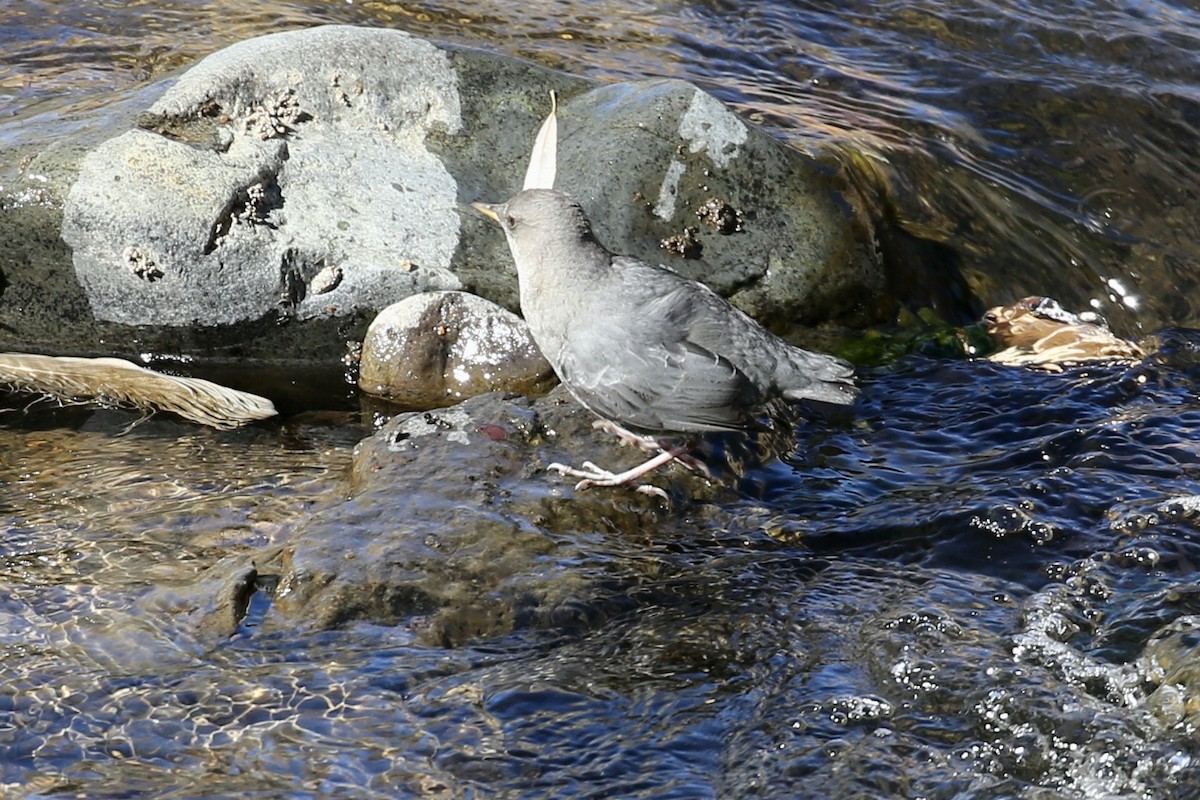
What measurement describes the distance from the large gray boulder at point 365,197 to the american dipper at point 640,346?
1.23 metres

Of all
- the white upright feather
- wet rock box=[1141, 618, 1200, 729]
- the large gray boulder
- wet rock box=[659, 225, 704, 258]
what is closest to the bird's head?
the white upright feather

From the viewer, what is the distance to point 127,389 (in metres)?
5.68

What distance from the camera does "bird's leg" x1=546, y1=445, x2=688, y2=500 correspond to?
15.6 ft

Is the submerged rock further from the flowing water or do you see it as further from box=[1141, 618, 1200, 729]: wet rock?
box=[1141, 618, 1200, 729]: wet rock

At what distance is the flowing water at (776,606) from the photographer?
335 centimetres

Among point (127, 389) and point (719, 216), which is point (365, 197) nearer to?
point (127, 389)

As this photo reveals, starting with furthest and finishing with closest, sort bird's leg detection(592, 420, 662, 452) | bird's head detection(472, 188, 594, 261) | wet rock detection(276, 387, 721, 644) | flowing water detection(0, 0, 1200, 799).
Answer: bird's leg detection(592, 420, 662, 452) → bird's head detection(472, 188, 594, 261) → wet rock detection(276, 387, 721, 644) → flowing water detection(0, 0, 1200, 799)

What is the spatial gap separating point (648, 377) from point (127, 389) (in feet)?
8.33

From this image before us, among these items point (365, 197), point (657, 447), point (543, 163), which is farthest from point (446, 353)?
point (657, 447)

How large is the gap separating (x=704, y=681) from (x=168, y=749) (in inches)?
60.8

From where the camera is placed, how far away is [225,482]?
5121 mm

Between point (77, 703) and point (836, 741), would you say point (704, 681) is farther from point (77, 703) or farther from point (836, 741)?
point (77, 703)

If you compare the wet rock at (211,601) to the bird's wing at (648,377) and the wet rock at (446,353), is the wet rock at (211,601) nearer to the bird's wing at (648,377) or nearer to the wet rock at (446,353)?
the bird's wing at (648,377)

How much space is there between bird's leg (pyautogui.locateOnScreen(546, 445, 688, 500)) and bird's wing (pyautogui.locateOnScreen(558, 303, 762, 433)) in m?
0.14
